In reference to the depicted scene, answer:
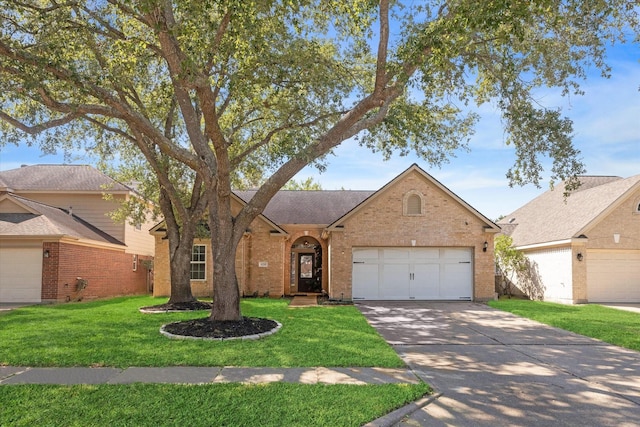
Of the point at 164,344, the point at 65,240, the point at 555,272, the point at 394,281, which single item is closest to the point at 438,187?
the point at 394,281

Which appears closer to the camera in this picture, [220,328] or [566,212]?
[220,328]

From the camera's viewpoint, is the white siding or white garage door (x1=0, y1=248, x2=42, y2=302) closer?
white garage door (x1=0, y1=248, x2=42, y2=302)

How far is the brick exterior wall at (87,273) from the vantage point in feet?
59.3

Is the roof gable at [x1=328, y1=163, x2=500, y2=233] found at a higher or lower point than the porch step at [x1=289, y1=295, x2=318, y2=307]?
higher

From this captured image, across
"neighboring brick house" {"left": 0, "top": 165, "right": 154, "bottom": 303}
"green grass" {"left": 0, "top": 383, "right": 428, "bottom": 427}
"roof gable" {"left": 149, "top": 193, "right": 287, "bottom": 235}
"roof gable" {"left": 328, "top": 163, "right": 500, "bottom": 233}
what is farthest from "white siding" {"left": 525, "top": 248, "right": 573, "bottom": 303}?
"neighboring brick house" {"left": 0, "top": 165, "right": 154, "bottom": 303}

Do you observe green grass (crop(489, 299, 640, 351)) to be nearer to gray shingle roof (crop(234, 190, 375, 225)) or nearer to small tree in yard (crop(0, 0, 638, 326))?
small tree in yard (crop(0, 0, 638, 326))

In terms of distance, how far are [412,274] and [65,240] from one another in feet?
46.3

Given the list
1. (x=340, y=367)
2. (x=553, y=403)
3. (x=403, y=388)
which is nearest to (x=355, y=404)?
(x=403, y=388)

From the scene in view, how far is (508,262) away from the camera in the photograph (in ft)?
74.5

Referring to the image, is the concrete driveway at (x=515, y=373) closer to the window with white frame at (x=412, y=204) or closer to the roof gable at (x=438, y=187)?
the roof gable at (x=438, y=187)

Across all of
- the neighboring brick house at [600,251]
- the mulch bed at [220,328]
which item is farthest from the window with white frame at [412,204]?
the mulch bed at [220,328]

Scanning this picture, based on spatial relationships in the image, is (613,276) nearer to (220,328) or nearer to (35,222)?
(220,328)

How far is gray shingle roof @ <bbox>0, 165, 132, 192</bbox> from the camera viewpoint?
2348 cm

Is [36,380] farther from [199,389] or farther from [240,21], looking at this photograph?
[240,21]
